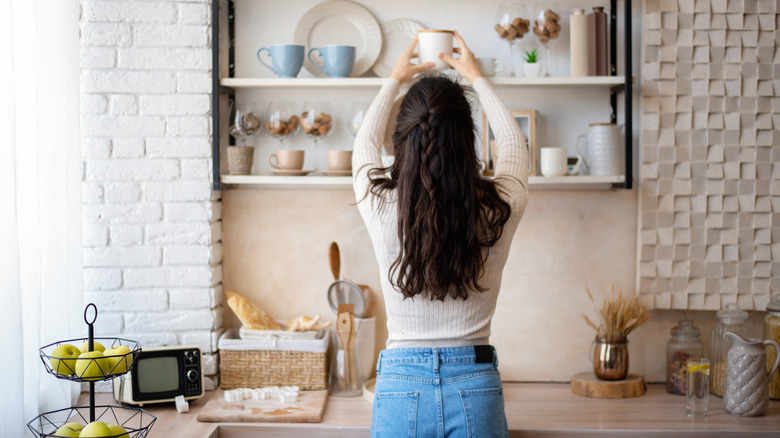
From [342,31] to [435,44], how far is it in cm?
43

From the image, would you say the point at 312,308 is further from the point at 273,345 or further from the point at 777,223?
the point at 777,223

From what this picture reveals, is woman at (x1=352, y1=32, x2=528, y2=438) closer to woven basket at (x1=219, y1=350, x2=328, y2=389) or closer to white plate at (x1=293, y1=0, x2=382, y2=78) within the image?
woven basket at (x1=219, y1=350, x2=328, y2=389)

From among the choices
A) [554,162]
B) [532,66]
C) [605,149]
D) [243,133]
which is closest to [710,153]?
[605,149]

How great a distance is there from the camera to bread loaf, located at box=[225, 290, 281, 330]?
2.30 m

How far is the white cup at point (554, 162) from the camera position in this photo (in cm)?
223

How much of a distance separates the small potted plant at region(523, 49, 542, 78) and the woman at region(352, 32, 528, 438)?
77cm

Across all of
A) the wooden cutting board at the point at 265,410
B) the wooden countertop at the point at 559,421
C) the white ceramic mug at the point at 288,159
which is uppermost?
the white ceramic mug at the point at 288,159

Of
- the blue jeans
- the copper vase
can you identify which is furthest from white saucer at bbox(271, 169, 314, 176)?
the copper vase

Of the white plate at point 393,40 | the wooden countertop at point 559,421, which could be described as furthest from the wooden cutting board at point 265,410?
the white plate at point 393,40

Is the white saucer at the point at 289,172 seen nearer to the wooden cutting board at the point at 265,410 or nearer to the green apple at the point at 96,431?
the wooden cutting board at the point at 265,410

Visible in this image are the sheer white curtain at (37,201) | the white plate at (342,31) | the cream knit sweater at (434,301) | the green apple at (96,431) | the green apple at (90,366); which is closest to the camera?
the green apple at (96,431)

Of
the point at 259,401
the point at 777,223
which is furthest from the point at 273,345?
the point at 777,223

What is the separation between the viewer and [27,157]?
185 centimetres

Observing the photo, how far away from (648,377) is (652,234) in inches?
20.3
